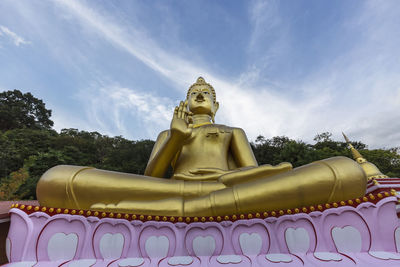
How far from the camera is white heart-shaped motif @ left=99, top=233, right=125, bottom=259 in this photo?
4.74ft

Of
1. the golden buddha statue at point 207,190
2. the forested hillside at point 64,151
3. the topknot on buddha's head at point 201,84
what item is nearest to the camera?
the golden buddha statue at point 207,190

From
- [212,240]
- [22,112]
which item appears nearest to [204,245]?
[212,240]

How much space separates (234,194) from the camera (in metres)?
1.67

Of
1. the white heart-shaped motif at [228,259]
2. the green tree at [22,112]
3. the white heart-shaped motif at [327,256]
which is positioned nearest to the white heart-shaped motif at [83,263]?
the white heart-shaped motif at [228,259]

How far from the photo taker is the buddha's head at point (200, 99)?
3.60 meters

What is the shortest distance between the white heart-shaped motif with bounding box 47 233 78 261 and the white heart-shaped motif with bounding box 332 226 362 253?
1808 millimetres

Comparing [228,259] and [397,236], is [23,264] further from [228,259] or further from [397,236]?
[397,236]

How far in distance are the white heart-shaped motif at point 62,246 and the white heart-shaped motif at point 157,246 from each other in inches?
19.8

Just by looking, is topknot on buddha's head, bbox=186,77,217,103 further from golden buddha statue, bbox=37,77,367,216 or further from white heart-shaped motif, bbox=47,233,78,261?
white heart-shaped motif, bbox=47,233,78,261

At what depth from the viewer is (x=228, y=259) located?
4.47 ft

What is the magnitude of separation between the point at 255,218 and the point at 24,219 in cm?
166

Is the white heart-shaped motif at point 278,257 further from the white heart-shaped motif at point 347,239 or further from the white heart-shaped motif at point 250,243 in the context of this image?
the white heart-shaped motif at point 347,239

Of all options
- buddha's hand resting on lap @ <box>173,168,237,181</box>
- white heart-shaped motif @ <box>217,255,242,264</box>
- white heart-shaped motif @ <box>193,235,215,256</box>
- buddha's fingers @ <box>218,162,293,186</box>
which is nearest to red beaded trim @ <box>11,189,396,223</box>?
white heart-shaped motif @ <box>193,235,215,256</box>

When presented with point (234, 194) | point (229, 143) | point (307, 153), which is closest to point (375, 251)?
point (234, 194)
